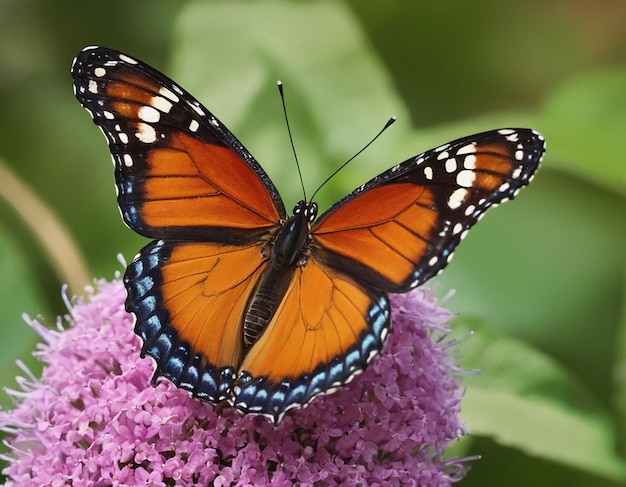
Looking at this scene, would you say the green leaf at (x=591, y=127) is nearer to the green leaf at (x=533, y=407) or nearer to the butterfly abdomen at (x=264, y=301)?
the green leaf at (x=533, y=407)

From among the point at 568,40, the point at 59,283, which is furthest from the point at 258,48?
the point at 568,40

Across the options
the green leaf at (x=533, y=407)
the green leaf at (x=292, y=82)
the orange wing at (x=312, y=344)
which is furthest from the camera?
the green leaf at (x=292, y=82)

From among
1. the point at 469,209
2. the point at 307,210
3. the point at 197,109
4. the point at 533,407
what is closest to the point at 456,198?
the point at 469,209

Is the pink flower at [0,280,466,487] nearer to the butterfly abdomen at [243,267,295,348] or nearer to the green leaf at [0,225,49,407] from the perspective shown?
the butterfly abdomen at [243,267,295,348]

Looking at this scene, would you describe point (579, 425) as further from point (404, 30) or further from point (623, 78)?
point (404, 30)

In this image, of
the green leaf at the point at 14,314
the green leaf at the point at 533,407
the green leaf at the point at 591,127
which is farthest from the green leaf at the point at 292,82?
the green leaf at the point at 14,314

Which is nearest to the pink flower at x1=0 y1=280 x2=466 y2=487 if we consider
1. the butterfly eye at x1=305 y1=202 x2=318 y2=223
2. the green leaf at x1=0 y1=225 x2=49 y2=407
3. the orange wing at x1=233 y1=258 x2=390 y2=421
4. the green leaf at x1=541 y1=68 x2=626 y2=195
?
the orange wing at x1=233 y1=258 x2=390 y2=421

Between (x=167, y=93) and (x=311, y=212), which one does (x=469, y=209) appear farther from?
(x=167, y=93)
